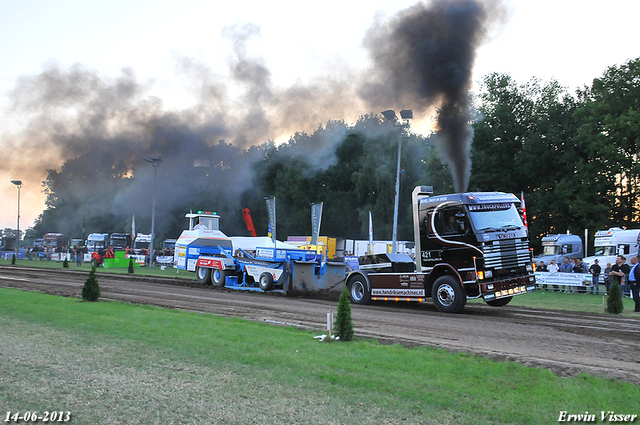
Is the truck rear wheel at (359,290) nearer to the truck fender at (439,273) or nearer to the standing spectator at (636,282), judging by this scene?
the truck fender at (439,273)

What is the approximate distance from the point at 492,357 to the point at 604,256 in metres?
27.1

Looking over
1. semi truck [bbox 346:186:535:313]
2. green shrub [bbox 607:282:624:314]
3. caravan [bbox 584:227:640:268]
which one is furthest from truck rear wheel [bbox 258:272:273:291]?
caravan [bbox 584:227:640:268]

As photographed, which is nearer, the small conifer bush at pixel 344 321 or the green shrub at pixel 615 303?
the small conifer bush at pixel 344 321

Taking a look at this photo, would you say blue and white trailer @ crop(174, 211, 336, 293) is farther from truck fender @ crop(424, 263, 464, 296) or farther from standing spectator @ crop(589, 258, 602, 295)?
standing spectator @ crop(589, 258, 602, 295)

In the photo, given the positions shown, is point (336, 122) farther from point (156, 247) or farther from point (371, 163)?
point (156, 247)

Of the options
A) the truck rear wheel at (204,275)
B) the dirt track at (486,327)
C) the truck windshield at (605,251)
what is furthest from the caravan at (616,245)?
the truck rear wheel at (204,275)

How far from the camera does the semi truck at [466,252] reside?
45.7 feet

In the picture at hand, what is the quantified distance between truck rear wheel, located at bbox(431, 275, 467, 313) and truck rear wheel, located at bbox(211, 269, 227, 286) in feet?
38.9

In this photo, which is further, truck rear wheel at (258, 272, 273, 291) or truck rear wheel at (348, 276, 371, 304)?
truck rear wheel at (258, 272, 273, 291)

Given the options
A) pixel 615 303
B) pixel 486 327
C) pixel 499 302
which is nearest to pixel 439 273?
pixel 499 302

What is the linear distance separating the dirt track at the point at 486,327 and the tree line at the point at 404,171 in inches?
822

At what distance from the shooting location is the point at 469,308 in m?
16.7

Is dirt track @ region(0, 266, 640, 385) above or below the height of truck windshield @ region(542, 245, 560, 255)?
below

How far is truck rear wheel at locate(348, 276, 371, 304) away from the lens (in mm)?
17267
